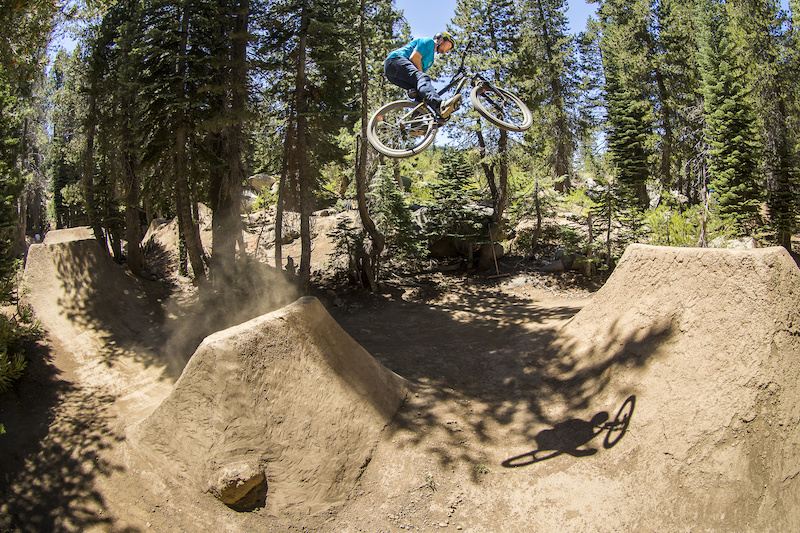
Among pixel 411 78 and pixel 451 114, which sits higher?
pixel 411 78

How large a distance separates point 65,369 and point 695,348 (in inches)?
485

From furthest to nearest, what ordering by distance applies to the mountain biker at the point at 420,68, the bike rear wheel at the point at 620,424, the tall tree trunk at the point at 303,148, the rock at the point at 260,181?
the rock at the point at 260,181, the tall tree trunk at the point at 303,148, the mountain biker at the point at 420,68, the bike rear wheel at the point at 620,424

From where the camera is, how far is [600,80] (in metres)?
31.6

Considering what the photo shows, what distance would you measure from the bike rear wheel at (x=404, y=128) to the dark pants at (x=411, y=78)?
0.34 meters

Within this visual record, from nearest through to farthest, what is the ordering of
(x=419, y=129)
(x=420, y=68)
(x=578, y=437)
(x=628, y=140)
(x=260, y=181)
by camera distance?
(x=578, y=437) < (x=420, y=68) < (x=419, y=129) < (x=628, y=140) < (x=260, y=181)

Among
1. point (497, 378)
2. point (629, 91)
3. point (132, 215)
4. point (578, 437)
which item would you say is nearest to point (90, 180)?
point (132, 215)

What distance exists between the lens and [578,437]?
6883mm

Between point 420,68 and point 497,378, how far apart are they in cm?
619

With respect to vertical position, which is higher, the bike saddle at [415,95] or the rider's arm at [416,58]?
the rider's arm at [416,58]

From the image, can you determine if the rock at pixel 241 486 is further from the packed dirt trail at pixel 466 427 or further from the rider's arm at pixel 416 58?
the rider's arm at pixel 416 58

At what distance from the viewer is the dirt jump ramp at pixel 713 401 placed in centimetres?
526

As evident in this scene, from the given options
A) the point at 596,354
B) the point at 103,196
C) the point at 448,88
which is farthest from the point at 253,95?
the point at 596,354

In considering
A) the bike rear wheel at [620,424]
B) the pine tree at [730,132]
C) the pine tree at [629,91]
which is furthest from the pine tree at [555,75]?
the bike rear wheel at [620,424]

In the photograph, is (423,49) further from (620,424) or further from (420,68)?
(620,424)
